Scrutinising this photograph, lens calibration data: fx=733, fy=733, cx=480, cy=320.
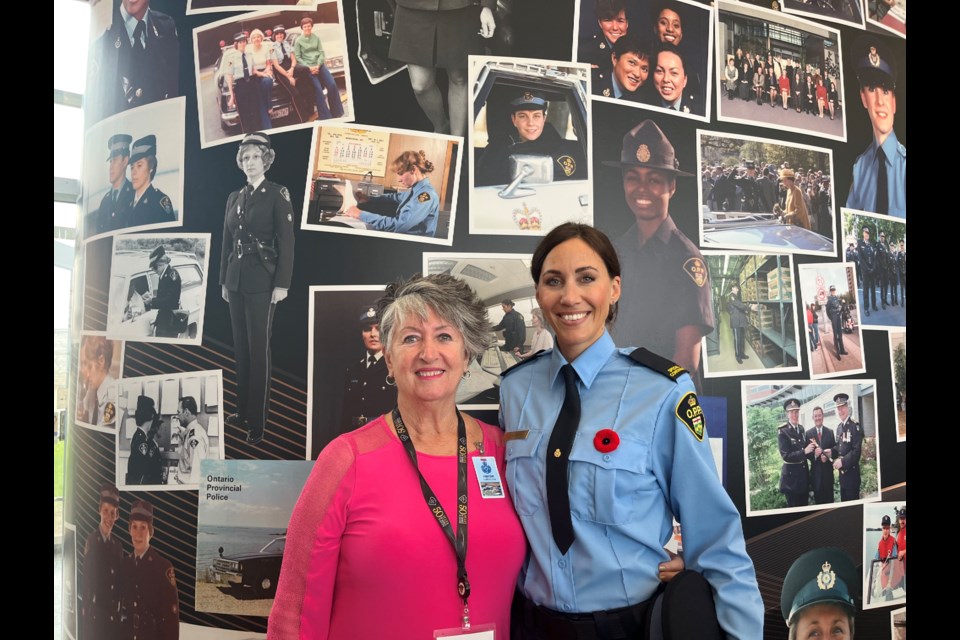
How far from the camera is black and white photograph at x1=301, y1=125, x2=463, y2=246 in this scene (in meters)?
2.41

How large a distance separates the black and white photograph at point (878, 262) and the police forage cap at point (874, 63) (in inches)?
22.5

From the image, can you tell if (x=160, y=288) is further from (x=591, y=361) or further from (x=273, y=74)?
(x=591, y=361)

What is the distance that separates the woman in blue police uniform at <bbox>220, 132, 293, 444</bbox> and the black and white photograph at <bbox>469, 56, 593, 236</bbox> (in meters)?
0.64

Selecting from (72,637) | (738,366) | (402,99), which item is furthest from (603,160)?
(72,637)

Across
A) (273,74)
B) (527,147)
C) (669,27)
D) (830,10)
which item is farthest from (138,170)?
(830,10)

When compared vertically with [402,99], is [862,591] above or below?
below

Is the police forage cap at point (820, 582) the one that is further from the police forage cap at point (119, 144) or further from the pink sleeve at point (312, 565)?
the police forage cap at point (119, 144)

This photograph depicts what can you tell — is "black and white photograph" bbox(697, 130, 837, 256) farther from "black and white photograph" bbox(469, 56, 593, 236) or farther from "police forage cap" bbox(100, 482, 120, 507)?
"police forage cap" bbox(100, 482, 120, 507)

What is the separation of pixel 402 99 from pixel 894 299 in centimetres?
221

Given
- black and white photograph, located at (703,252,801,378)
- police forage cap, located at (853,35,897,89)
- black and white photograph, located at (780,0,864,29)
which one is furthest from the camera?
police forage cap, located at (853,35,897,89)

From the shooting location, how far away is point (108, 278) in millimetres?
2564

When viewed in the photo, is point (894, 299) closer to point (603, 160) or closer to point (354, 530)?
point (603, 160)

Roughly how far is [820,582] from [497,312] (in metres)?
1.63

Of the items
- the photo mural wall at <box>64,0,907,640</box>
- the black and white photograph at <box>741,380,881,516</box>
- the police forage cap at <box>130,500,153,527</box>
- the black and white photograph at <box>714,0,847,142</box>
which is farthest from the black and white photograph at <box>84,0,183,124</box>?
the black and white photograph at <box>741,380,881,516</box>
